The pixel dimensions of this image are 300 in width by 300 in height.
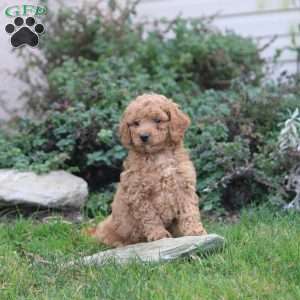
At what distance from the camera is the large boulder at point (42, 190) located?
6.23 m

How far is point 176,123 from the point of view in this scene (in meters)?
5.12

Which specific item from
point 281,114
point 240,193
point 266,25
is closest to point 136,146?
point 240,193

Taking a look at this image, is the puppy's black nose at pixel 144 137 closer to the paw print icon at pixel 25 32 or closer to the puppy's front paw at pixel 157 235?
the puppy's front paw at pixel 157 235

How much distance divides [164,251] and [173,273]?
0.80 feet

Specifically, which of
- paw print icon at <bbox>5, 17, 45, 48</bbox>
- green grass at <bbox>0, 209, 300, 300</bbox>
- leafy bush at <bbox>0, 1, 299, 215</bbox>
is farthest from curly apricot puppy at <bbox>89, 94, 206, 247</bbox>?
paw print icon at <bbox>5, 17, 45, 48</bbox>

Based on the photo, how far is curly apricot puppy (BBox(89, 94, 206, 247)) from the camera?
507 centimetres

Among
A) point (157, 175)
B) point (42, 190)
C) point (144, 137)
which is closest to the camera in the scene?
point (144, 137)

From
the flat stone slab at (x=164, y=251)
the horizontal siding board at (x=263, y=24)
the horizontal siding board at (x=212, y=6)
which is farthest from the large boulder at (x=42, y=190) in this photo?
the horizontal siding board at (x=263, y=24)

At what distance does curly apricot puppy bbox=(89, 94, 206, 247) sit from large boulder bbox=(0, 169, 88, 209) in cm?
114

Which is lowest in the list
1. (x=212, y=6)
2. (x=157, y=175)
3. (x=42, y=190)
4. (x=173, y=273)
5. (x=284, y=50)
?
(x=173, y=273)

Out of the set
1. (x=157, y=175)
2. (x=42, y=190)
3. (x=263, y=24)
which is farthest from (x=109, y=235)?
(x=263, y=24)

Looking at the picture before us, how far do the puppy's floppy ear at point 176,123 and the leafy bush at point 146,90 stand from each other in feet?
3.68

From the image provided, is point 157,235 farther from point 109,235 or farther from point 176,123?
point 176,123

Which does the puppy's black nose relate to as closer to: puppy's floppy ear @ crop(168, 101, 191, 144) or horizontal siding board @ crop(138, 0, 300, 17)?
puppy's floppy ear @ crop(168, 101, 191, 144)
